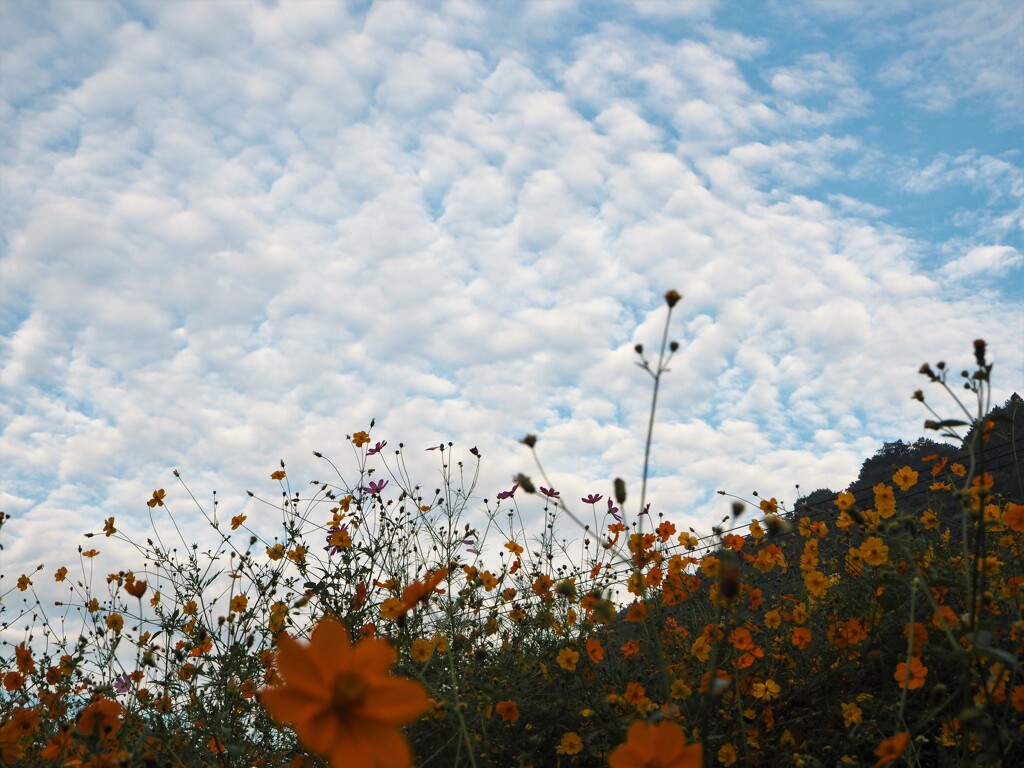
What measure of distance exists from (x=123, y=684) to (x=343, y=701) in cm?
311

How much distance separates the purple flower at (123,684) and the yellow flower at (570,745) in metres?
1.99

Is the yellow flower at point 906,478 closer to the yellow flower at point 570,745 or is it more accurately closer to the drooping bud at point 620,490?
the yellow flower at point 570,745

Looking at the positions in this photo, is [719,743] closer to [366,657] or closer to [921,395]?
[921,395]

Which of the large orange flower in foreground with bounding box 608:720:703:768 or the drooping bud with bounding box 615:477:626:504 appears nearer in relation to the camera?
the large orange flower in foreground with bounding box 608:720:703:768

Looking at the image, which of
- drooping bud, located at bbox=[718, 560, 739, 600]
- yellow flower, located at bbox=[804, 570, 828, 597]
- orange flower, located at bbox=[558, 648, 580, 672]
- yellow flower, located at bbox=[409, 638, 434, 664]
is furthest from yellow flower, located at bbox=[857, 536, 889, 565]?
drooping bud, located at bbox=[718, 560, 739, 600]

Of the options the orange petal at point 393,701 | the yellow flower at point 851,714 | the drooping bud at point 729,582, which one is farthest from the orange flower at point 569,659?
the orange petal at point 393,701

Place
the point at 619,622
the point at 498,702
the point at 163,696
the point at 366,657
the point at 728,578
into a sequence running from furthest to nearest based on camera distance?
the point at 619,622
the point at 163,696
the point at 498,702
the point at 728,578
the point at 366,657

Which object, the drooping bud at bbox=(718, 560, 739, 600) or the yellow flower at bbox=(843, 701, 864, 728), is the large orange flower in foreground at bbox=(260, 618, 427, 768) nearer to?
the drooping bud at bbox=(718, 560, 739, 600)

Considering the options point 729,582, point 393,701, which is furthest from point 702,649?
point 393,701

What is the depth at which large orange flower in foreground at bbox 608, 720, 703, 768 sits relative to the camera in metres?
1.00

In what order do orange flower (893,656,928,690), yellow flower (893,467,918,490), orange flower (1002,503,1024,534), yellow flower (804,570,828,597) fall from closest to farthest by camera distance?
orange flower (893,656,928,690) < orange flower (1002,503,1024,534) < yellow flower (804,570,828,597) < yellow flower (893,467,918,490)

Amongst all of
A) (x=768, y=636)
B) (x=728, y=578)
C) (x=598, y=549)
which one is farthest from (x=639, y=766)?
(x=598, y=549)

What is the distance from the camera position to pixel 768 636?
3.39 meters

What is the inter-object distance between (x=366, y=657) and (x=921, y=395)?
2.03 meters
